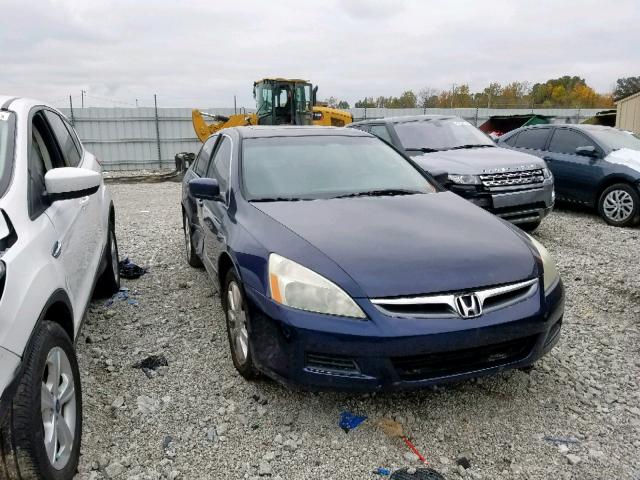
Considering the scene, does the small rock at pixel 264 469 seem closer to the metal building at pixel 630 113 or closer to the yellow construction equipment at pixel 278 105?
the yellow construction equipment at pixel 278 105

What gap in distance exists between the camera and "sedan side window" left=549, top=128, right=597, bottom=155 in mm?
8159

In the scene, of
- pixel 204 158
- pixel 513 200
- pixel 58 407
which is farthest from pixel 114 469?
pixel 513 200

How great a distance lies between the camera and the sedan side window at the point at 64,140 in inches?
138

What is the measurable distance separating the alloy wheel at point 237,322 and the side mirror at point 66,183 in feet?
3.07

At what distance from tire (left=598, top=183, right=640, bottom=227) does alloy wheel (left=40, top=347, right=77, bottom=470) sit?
7498 millimetres

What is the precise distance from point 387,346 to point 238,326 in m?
1.08

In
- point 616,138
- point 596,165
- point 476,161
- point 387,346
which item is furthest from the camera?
point 616,138

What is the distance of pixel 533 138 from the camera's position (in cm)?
898

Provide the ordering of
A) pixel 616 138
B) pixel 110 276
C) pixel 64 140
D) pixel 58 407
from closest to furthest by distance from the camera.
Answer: pixel 58 407, pixel 64 140, pixel 110 276, pixel 616 138

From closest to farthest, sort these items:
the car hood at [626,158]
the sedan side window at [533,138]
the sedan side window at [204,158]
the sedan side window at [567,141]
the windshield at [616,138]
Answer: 1. the sedan side window at [204,158]
2. the car hood at [626,158]
3. the windshield at [616,138]
4. the sedan side window at [567,141]
5. the sedan side window at [533,138]

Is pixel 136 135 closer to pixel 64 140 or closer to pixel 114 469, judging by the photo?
pixel 64 140

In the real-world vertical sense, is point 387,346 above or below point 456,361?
above

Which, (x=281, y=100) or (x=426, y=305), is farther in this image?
(x=281, y=100)

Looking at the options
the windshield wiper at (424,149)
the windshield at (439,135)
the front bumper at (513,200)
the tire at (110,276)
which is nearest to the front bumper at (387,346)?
the tire at (110,276)
